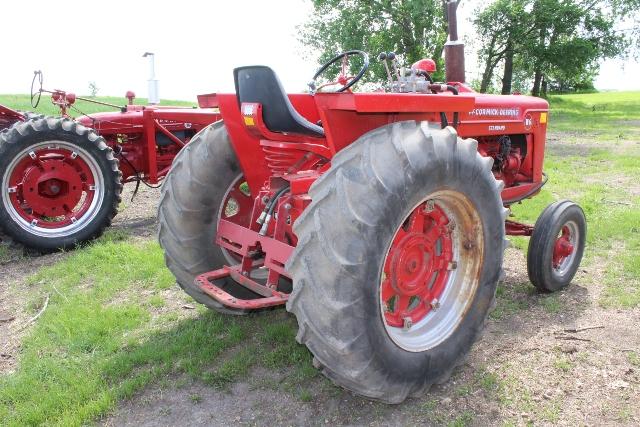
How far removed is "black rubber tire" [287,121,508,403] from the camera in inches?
85.8

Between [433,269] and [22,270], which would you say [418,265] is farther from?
[22,270]

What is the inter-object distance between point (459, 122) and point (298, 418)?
7.38 feet

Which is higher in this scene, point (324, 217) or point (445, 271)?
point (324, 217)

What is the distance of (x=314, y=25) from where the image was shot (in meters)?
20.5

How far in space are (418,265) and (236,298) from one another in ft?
3.14

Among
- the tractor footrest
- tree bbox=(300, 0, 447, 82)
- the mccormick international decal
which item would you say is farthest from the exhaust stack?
tree bbox=(300, 0, 447, 82)

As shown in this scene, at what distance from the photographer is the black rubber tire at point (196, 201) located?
319cm

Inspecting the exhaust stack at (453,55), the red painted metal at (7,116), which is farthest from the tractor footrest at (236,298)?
the red painted metal at (7,116)

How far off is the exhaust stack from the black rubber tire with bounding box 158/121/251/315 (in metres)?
2.46

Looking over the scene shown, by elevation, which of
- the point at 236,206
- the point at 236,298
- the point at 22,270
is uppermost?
the point at 236,206

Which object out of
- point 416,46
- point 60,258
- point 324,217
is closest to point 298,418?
point 324,217

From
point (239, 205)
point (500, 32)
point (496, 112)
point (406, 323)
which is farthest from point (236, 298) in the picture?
point (500, 32)

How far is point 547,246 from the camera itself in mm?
3701

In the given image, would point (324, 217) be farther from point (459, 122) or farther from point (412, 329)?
point (459, 122)
